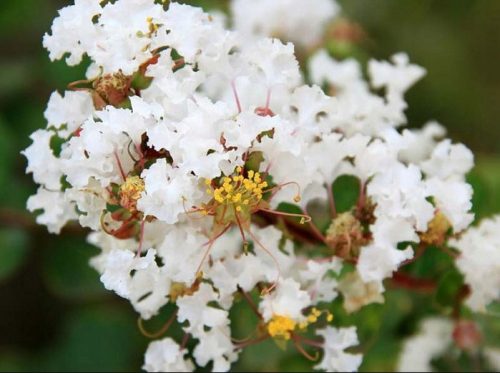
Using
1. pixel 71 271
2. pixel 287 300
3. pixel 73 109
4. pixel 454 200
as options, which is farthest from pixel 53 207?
pixel 71 271

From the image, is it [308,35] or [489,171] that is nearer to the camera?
[308,35]

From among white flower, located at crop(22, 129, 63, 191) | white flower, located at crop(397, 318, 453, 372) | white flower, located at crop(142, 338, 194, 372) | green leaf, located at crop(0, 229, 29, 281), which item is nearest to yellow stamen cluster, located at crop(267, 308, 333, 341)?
white flower, located at crop(142, 338, 194, 372)

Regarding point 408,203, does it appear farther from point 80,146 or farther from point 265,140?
point 80,146

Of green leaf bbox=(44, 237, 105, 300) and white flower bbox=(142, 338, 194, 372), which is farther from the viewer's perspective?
green leaf bbox=(44, 237, 105, 300)

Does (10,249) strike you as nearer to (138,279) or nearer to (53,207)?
(53,207)

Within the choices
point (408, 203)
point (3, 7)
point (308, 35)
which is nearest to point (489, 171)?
point (308, 35)

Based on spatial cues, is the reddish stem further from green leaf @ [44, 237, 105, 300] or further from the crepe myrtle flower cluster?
green leaf @ [44, 237, 105, 300]
